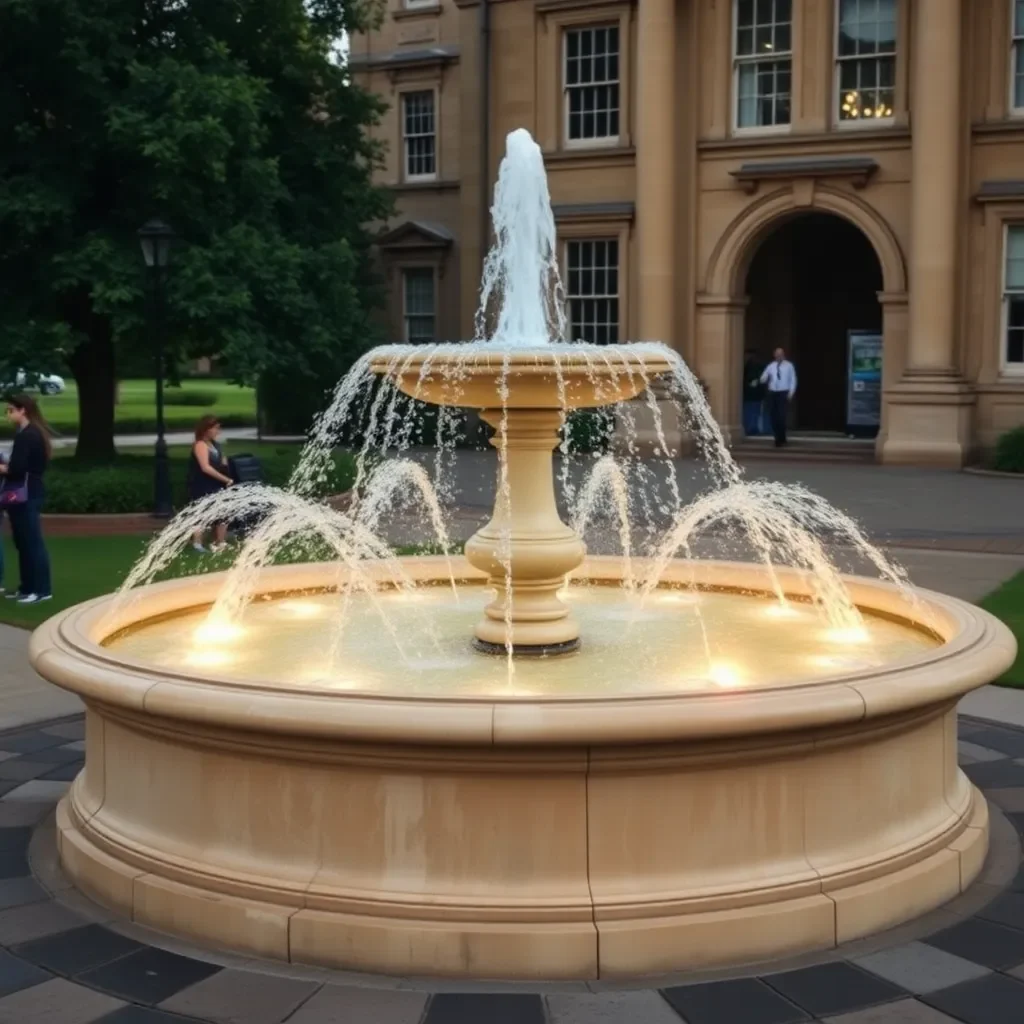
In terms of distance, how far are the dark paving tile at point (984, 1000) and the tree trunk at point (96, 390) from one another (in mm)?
19547

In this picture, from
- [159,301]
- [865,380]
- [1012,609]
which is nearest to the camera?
[1012,609]

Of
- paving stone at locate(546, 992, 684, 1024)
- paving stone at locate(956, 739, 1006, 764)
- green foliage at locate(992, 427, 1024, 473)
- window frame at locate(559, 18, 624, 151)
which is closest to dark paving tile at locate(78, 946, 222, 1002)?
paving stone at locate(546, 992, 684, 1024)

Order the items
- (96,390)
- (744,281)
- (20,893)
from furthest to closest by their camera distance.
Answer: (744,281) → (96,390) → (20,893)

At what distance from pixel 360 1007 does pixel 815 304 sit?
98.8ft

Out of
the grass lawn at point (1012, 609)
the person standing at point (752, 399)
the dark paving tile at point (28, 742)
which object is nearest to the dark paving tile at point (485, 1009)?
the dark paving tile at point (28, 742)

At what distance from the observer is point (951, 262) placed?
88.5ft

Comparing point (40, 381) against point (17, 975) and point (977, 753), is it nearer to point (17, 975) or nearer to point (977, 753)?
point (977, 753)

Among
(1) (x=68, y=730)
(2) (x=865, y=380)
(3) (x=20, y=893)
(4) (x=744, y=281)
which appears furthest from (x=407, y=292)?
(3) (x=20, y=893)

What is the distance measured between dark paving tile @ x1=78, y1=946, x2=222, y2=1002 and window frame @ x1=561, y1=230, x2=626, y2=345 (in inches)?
1022

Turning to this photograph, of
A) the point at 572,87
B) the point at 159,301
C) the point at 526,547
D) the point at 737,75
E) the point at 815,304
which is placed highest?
the point at 572,87

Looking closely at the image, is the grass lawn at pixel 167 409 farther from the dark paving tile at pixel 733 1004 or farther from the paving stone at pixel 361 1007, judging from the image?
the dark paving tile at pixel 733 1004

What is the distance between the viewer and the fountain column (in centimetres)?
2658

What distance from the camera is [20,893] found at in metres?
6.47

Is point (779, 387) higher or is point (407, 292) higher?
point (407, 292)
